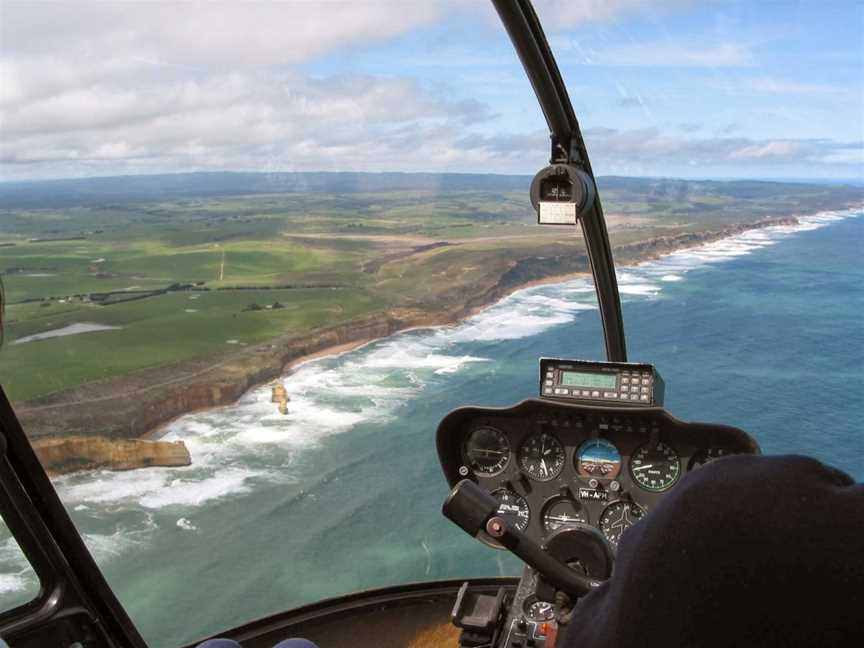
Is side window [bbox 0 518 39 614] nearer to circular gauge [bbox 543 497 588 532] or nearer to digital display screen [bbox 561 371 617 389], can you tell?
circular gauge [bbox 543 497 588 532]

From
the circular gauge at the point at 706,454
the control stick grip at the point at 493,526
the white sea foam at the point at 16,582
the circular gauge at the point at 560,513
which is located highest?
the control stick grip at the point at 493,526

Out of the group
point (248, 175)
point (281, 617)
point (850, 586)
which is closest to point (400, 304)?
point (248, 175)

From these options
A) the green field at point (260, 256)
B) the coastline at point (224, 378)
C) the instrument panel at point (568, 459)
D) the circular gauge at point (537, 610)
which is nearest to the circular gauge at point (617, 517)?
the instrument panel at point (568, 459)

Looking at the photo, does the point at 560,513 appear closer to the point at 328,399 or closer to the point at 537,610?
the point at 537,610

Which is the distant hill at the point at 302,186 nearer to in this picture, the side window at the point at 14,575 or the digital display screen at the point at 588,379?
the digital display screen at the point at 588,379

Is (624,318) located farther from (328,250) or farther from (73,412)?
(328,250)

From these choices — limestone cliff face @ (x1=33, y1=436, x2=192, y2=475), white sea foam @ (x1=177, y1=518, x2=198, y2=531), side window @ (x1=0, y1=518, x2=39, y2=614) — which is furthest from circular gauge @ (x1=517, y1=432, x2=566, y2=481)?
white sea foam @ (x1=177, y1=518, x2=198, y2=531)

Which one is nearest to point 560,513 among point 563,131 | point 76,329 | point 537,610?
point 537,610
